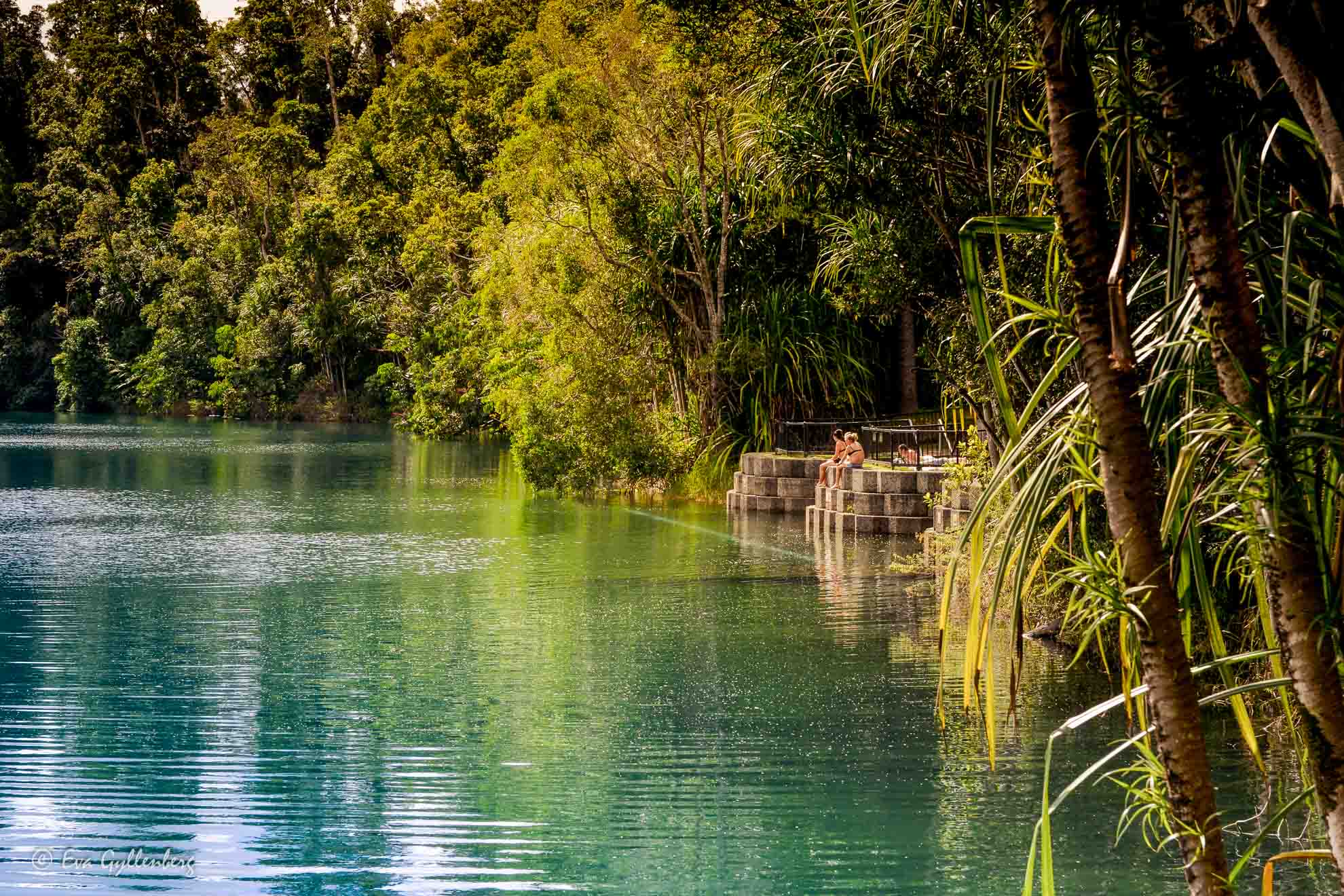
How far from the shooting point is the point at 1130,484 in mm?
2734

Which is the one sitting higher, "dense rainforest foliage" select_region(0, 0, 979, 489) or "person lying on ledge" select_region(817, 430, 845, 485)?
"dense rainforest foliage" select_region(0, 0, 979, 489)

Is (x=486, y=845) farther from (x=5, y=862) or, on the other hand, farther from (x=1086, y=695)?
(x=1086, y=695)

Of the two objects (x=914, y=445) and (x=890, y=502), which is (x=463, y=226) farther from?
(x=890, y=502)

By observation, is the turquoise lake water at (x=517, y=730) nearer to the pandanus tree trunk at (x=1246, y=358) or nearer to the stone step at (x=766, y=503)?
the stone step at (x=766, y=503)

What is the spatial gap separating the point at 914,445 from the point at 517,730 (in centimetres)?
1551

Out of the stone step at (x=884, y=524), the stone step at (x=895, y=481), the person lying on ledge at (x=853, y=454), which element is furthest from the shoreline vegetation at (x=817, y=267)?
the stone step at (x=884, y=524)

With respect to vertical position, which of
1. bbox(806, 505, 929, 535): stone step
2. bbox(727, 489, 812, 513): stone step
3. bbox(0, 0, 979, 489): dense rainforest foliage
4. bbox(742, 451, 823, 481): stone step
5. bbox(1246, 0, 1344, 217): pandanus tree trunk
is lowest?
bbox(806, 505, 929, 535): stone step

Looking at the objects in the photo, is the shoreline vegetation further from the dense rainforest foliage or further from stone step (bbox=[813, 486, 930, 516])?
stone step (bbox=[813, 486, 930, 516])

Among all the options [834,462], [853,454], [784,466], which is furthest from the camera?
[784,466]

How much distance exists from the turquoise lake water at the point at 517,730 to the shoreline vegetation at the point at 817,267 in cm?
70

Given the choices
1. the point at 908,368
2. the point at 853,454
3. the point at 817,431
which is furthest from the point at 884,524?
the point at 908,368

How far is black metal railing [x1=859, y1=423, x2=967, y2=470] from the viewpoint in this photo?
1986cm

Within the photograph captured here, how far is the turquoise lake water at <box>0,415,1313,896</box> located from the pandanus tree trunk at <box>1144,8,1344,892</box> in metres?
3.95

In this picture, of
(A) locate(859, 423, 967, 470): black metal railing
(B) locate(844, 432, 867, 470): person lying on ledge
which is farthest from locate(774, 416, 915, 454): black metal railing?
(B) locate(844, 432, 867, 470): person lying on ledge
